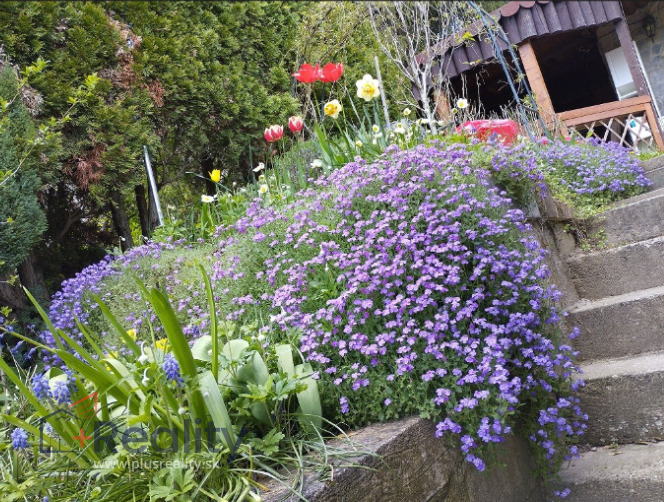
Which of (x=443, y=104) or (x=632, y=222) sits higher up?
(x=443, y=104)

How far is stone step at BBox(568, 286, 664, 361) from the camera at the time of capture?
8.70 feet

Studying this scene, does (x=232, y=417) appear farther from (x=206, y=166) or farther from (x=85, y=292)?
(x=206, y=166)

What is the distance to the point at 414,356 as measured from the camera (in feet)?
5.83

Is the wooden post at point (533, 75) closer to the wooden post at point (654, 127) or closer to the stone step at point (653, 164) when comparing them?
the wooden post at point (654, 127)

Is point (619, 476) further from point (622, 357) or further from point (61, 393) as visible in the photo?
point (61, 393)

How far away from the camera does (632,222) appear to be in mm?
3545

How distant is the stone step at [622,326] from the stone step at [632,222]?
0.81m

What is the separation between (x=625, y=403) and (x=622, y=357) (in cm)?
42

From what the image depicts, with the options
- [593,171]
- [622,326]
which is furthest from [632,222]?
[622,326]

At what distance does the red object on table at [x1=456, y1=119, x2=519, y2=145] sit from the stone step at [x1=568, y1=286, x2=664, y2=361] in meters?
1.38

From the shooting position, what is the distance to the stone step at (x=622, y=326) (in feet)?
8.70

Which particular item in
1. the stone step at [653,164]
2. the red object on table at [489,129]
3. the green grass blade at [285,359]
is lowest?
the stone step at [653,164]

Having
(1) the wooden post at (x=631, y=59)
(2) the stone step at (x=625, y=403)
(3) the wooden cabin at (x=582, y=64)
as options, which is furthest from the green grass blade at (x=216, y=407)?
(1) the wooden post at (x=631, y=59)

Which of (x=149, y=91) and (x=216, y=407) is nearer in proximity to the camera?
(x=216, y=407)
